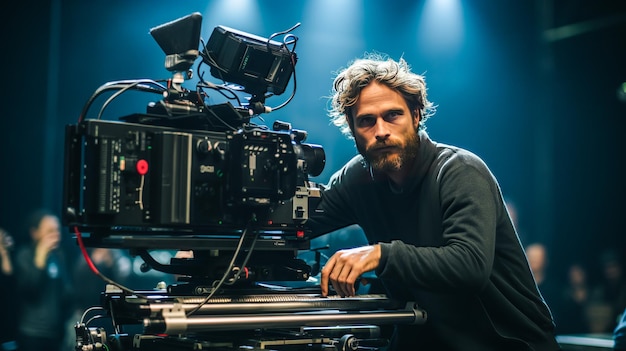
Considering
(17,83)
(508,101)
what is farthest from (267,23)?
(508,101)

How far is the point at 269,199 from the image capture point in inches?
73.9

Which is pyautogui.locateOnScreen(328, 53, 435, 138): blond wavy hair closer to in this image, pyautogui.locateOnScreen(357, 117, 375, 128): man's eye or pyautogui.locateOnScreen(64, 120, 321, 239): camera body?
pyautogui.locateOnScreen(357, 117, 375, 128): man's eye

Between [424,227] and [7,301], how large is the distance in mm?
3859

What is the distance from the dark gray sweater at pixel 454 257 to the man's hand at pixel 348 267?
0.03 m

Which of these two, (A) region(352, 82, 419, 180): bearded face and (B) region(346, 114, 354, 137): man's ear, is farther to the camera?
(B) region(346, 114, 354, 137): man's ear

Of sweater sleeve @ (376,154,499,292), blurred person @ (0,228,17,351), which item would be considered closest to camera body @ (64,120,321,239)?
sweater sleeve @ (376,154,499,292)

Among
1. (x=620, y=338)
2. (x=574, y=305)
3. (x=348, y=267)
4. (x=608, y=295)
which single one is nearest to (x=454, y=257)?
(x=348, y=267)

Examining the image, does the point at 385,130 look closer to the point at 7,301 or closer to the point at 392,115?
the point at 392,115

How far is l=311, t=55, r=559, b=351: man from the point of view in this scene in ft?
6.07

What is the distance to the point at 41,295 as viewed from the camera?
5.00 meters

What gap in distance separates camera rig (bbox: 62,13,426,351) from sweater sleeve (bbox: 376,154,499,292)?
6.6 inches

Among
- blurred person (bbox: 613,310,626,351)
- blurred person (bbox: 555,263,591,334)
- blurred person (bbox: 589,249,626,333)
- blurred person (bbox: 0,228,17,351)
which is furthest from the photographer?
blurred person (bbox: 589,249,626,333)

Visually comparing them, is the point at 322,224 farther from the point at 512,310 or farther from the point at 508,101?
the point at 508,101

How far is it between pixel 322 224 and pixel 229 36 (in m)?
0.73
